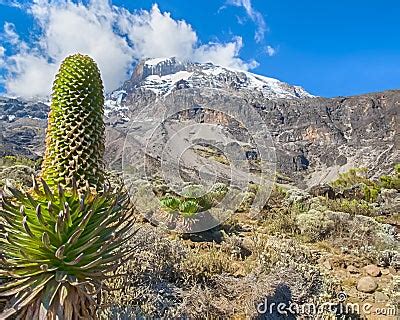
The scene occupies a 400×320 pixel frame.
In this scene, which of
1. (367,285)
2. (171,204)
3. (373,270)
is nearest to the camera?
(367,285)

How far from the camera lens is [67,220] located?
2.61m

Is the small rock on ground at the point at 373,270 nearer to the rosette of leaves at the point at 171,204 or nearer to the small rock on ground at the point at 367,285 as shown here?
the small rock on ground at the point at 367,285

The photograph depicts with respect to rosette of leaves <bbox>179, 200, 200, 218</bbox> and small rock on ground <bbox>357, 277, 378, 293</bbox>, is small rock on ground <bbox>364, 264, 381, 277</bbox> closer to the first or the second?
small rock on ground <bbox>357, 277, 378, 293</bbox>

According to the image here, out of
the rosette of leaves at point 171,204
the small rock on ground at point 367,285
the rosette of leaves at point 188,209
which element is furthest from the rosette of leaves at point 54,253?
the rosette of leaves at point 171,204

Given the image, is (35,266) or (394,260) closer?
(35,266)

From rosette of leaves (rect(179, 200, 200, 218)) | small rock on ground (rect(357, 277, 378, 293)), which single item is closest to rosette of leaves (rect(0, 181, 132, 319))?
small rock on ground (rect(357, 277, 378, 293))

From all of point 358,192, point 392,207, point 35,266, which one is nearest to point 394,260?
point 392,207

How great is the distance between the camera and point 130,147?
1645 centimetres

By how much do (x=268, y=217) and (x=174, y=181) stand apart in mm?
5264

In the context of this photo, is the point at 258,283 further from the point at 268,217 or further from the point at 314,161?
the point at 314,161

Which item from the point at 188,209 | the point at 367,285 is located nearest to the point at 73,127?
the point at 367,285

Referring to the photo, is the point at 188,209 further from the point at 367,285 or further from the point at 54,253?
the point at 54,253

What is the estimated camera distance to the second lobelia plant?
2.52 meters

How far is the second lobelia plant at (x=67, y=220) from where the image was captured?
8.25 feet
